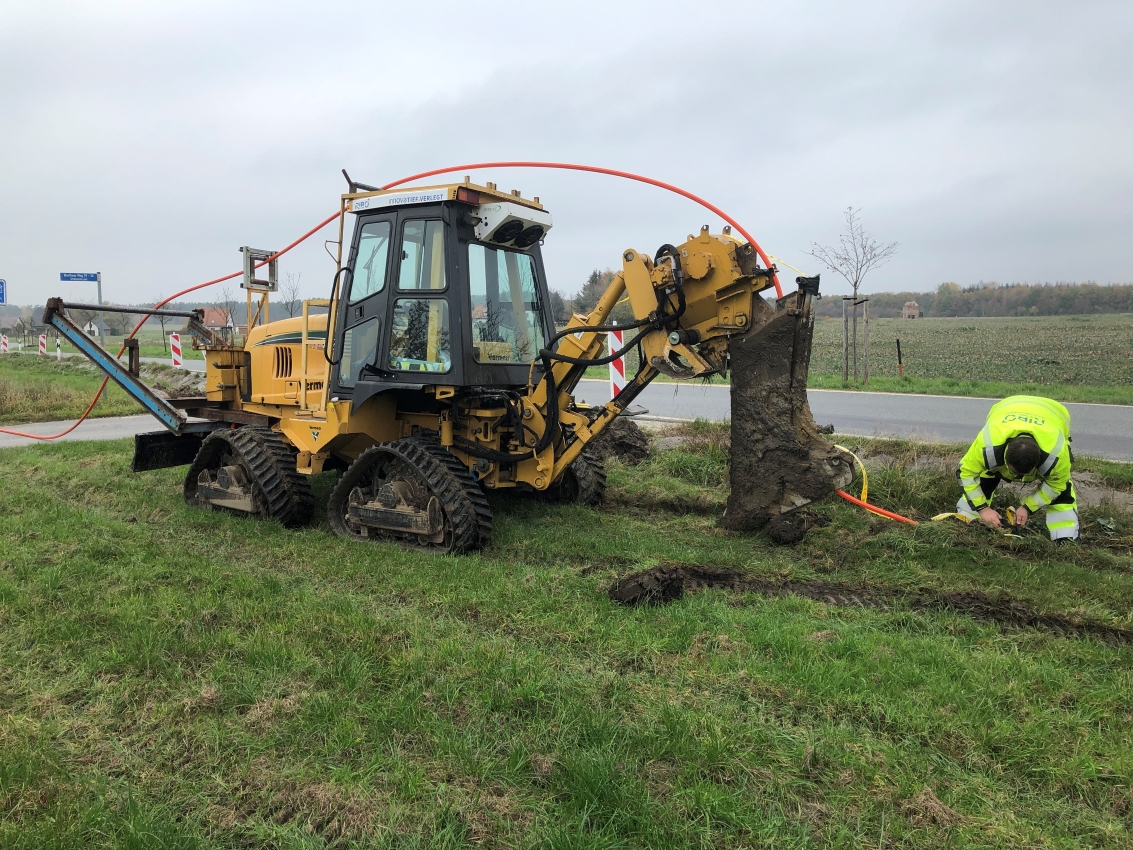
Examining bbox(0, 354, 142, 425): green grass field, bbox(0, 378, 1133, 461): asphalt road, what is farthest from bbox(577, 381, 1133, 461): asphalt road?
bbox(0, 354, 142, 425): green grass field

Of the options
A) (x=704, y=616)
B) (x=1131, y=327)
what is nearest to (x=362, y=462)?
(x=704, y=616)

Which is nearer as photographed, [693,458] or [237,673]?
[237,673]

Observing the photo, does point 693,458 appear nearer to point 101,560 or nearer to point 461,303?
point 461,303

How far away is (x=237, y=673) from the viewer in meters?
3.65

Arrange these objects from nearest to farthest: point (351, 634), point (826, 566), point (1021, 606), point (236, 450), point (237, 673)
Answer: point (237, 673), point (351, 634), point (1021, 606), point (826, 566), point (236, 450)

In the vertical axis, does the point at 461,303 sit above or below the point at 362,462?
above

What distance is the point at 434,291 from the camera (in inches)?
236

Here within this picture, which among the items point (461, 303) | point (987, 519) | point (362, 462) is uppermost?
point (461, 303)

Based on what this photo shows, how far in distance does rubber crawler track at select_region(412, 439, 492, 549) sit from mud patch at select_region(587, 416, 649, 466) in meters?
3.25

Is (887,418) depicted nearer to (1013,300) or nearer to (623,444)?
(623,444)

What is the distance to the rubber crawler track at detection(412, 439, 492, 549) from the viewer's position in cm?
581

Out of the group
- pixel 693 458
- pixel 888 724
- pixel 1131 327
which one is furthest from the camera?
pixel 1131 327

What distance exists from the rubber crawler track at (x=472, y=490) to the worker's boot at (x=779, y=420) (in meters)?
2.03

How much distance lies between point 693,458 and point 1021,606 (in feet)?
15.0
